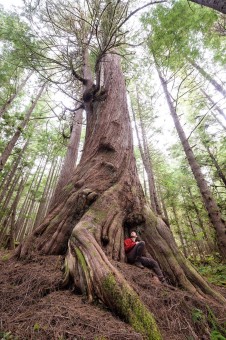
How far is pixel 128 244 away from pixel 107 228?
0.48 meters

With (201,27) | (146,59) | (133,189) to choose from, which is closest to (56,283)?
(133,189)

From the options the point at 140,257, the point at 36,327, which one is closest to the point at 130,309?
the point at 36,327

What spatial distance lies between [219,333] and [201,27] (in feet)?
19.3

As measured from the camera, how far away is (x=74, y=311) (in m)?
1.53

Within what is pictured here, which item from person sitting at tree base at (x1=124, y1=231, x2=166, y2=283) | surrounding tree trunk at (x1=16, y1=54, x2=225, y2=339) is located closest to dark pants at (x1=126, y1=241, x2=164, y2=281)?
person sitting at tree base at (x1=124, y1=231, x2=166, y2=283)

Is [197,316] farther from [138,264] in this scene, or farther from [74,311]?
[74,311]

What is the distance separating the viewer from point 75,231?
2.46 metres

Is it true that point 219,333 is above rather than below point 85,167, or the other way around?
below

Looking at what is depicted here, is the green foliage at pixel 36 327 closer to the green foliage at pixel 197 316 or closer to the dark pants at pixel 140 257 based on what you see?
the green foliage at pixel 197 316

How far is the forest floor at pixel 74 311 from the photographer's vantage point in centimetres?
136

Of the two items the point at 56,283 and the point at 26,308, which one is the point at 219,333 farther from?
the point at 26,308

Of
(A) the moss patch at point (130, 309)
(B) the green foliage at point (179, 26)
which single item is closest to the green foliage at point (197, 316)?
(A) the moss patch at point (130, 309)

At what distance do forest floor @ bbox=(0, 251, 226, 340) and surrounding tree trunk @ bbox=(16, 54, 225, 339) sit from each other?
0.56 feet

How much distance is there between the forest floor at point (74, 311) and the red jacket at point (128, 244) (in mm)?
443
